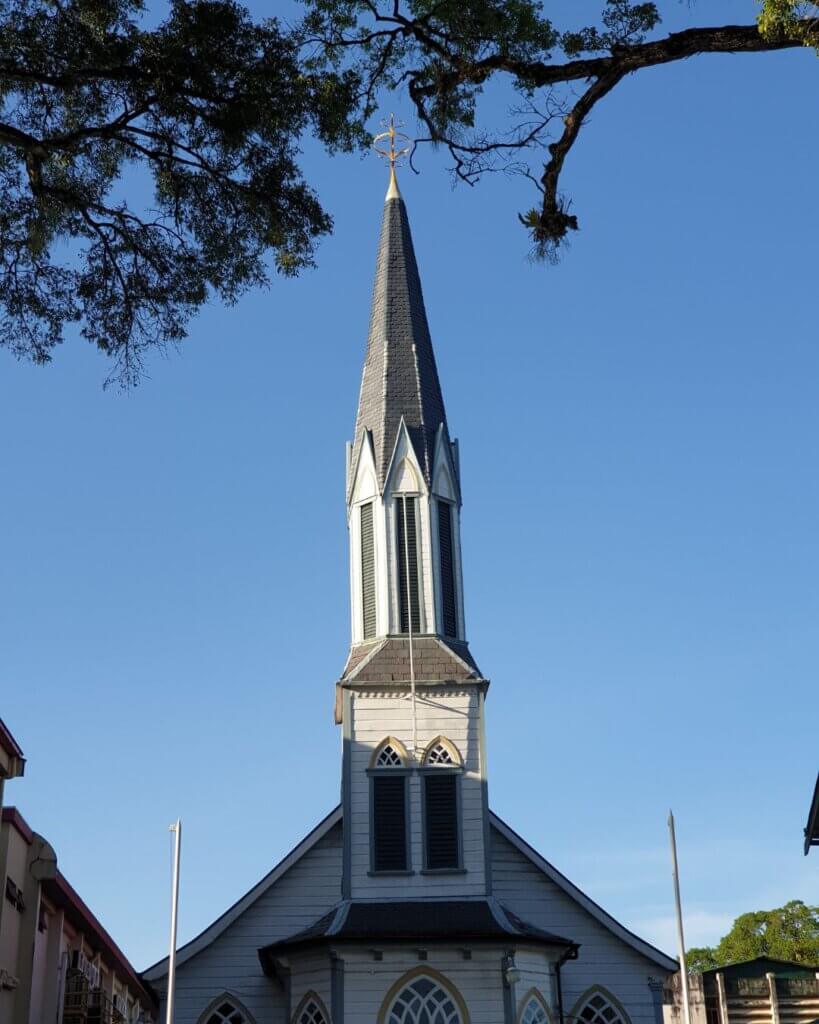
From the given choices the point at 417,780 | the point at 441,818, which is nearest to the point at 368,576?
the point at 417,780

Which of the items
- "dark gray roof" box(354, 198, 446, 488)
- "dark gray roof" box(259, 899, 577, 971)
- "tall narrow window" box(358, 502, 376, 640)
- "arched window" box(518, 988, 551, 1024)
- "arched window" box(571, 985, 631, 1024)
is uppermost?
"dark gray roof" box(354, 198, 446, 488)

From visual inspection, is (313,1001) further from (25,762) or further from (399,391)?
(399,391)

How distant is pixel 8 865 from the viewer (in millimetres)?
21312

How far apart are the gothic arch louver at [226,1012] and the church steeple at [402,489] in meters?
8.97

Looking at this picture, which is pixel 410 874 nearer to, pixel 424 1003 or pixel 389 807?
pixel 389 807

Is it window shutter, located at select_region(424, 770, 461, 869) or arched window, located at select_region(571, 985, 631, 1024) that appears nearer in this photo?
window shutter, located at select_region(424, 770, 461, 869)

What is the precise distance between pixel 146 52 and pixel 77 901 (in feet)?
56.5

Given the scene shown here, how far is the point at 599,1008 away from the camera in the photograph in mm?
32938

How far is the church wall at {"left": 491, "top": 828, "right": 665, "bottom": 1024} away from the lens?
3294 cm

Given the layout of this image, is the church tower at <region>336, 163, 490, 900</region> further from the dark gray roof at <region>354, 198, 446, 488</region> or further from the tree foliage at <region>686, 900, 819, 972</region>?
the tree foliage at <region>686, 900, 819, 972</region>

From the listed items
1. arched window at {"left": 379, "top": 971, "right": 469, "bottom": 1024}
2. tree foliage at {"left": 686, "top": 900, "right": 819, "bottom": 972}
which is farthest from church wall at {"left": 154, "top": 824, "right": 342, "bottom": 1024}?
tree foliage at {"left": 686, "top": 900, "right": 819, "bottom": 972}

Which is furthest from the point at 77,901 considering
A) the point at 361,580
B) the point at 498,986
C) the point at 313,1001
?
the point at 361,580

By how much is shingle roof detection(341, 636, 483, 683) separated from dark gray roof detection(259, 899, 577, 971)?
5100 millimetres

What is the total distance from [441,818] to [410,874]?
1.47m
